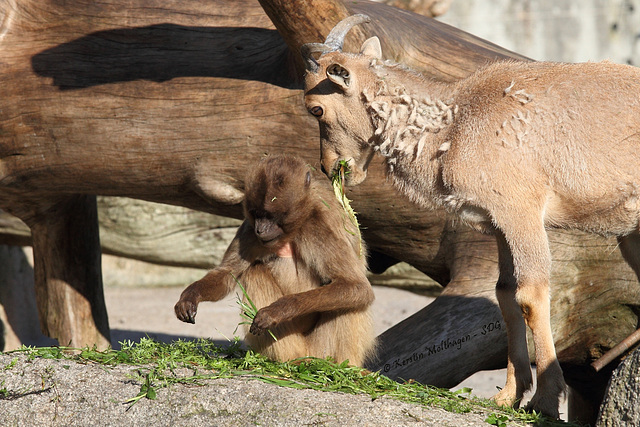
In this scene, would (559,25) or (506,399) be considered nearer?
(506,399)

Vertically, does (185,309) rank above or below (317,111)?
below

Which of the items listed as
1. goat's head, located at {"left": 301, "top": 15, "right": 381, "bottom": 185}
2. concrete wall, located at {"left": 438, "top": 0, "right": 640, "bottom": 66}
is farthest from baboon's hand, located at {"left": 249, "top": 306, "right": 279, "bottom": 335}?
concrete wall, located at {"left": 438, "top": 0, "right": 640, "bottom": 66}

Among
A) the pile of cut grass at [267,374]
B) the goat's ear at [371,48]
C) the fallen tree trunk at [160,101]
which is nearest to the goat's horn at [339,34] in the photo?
the goat's ear at [371,48]

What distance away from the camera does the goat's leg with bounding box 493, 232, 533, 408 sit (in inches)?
186

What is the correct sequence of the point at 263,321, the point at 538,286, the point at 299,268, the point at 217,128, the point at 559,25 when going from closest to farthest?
the point at 538,286, the point at 263,321, the point at 299,268, the point at 217,128, the point at 559,25

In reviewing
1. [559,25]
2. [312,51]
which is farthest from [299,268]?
[559,25]

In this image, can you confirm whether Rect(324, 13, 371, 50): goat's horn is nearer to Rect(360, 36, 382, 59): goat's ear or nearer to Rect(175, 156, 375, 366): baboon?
Rect(360, 36, 382, 59): goat's ear

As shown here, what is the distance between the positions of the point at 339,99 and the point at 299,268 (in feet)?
4.02

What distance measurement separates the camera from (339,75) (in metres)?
4.75

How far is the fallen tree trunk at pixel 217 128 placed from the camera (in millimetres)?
6172

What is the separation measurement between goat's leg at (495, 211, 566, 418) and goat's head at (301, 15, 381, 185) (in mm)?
1077

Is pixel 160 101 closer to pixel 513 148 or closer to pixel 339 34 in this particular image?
pixel 339 34

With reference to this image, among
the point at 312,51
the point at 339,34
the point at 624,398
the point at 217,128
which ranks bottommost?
the point at 624,398

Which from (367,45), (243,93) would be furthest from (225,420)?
(243,93)
